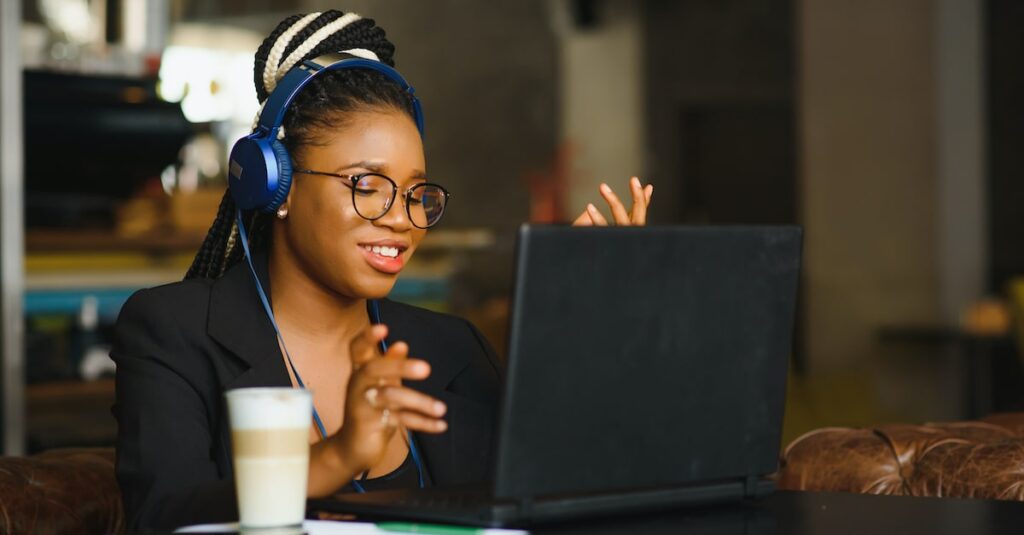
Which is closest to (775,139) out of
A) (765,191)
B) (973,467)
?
(765,191)

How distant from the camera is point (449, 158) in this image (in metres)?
10.1

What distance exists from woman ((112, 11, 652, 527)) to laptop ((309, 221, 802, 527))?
0.29 m

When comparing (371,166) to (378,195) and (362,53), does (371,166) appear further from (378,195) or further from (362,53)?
(362,53)

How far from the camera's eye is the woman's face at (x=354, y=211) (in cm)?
157

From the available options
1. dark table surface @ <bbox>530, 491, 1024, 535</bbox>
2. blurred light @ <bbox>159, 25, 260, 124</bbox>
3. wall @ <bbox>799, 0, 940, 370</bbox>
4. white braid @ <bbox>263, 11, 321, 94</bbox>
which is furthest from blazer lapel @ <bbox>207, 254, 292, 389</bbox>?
wall @ <bbox>799, 0, 940, 370</bbox>

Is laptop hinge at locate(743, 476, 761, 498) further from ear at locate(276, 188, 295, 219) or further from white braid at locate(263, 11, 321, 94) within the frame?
white braid at locate(263, 11, 321, 94)

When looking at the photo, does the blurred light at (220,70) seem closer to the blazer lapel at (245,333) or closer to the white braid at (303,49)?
the white braid at (303,49)

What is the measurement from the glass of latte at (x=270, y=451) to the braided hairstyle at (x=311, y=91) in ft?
2.13

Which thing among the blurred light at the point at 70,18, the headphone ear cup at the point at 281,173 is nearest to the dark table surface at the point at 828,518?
the headphone ear cup at the point at 281,173

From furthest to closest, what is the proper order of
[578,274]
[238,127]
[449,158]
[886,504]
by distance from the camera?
[449,158], [238,127], [886,504], [578,274]

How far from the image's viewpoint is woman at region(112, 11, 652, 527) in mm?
1421

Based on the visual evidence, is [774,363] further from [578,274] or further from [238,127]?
[238,127]

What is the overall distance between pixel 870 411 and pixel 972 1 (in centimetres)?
234

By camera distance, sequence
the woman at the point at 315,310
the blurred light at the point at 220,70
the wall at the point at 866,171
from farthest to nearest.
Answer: the wall at the point at 866,171 < the blurred light at the point at 220,70 < the woman at the point at 315,310
